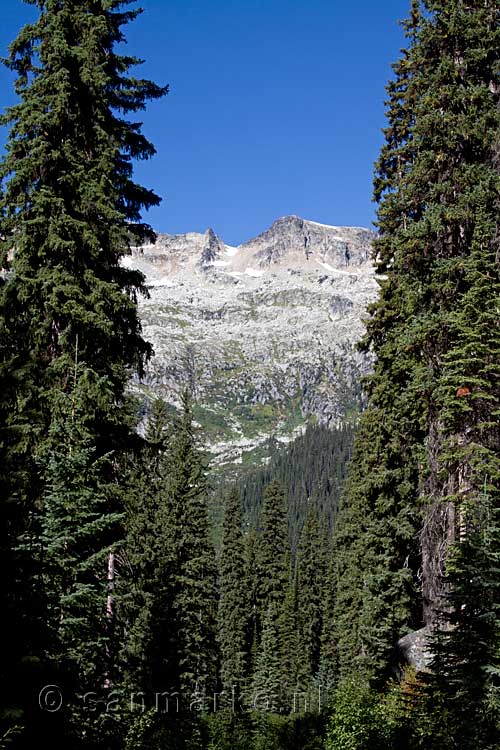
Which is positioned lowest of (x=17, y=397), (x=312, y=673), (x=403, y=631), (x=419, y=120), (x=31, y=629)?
(x=312, y=673)

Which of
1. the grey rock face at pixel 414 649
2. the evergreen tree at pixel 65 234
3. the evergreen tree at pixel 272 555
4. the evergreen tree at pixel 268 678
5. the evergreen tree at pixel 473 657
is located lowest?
the evergreen tree at pixel 268 678

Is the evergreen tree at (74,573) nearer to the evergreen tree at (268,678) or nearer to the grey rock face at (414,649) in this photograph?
the grey rock face at (414,649)

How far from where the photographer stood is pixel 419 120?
1588 cm

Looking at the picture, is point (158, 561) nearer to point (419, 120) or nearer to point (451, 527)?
point (451, 527)

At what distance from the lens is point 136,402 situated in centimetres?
2498

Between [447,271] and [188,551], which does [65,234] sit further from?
[188,551]

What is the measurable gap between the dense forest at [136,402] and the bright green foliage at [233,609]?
115ft

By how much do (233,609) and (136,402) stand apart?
131 ft

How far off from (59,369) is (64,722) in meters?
6.33

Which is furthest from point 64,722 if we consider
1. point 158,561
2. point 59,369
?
point 158,561

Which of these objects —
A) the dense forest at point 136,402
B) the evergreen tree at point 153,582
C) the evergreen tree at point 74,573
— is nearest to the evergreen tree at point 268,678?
the evergreen tree at point 153,582

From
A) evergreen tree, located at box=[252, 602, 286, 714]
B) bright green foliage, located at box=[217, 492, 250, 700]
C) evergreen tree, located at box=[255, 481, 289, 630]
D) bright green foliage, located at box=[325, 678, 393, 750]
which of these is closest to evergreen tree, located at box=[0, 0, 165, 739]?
bright green foliage, located at box=[325, 678, 393, 750]

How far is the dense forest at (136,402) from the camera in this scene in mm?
8055

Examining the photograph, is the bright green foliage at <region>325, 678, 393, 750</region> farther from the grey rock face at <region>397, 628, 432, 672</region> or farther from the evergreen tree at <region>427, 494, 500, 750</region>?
the evergreen tree at <region>427, 494, 500, 750</region>
